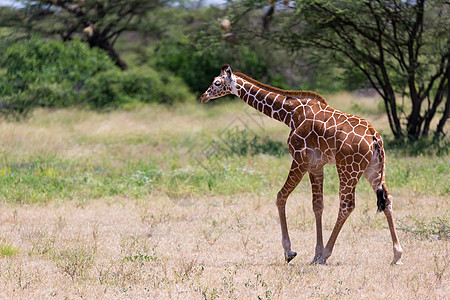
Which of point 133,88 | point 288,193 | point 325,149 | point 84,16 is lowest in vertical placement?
point 133,88

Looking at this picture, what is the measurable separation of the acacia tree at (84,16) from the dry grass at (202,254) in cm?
2202

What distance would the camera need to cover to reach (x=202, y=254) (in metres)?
6.90

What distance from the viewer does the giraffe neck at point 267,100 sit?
21.9 ft

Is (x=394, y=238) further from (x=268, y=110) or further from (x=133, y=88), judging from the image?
(x=133, y=88)

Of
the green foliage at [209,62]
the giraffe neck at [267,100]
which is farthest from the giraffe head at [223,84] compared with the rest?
the green foliage at [209,62]

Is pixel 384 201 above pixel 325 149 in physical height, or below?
below

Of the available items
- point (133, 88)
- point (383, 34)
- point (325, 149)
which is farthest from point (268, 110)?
point (133, 88)

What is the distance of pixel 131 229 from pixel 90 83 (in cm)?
1736

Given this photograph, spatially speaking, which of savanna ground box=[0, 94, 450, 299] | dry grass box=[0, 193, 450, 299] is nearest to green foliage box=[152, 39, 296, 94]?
savanna ground box=[0, 94, 450, 299]

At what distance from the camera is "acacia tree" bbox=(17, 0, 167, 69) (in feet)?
96.8

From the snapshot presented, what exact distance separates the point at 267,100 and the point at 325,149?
103 cm

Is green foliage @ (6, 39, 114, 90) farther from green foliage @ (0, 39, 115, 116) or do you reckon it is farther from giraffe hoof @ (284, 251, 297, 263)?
giraffe hoof @ (284, 251, 297, 263)

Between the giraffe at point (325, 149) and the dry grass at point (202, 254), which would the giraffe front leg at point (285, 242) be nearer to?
the giraffe at point (325, 149)

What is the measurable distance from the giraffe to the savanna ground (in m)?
0.62
